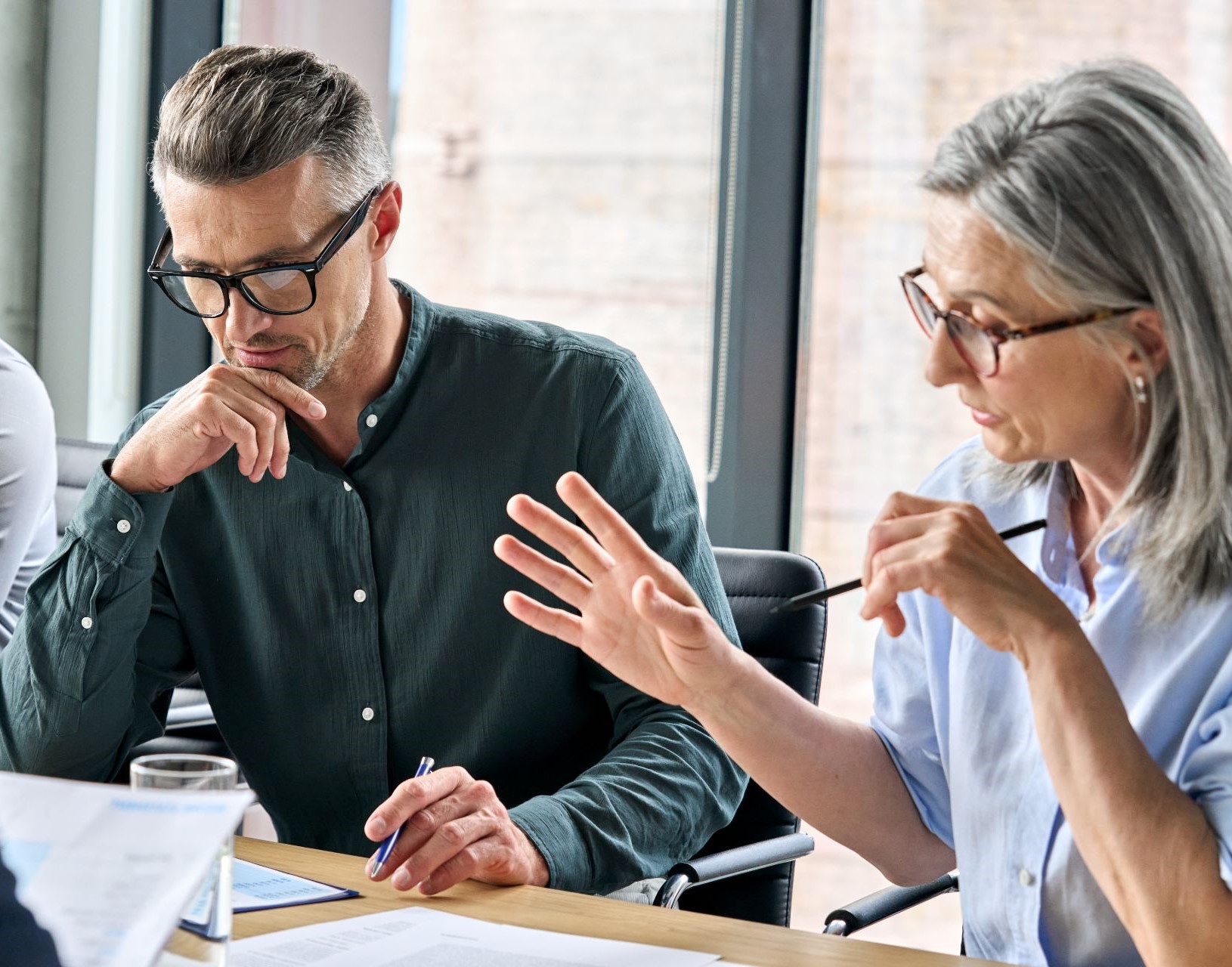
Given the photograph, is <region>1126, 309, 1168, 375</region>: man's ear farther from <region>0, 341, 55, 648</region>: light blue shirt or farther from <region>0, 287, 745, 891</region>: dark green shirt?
<region>0, 341, 55, 648</region>: light blue shirt

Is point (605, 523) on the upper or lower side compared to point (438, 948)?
upper

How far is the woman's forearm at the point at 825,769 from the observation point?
1250 millimetres

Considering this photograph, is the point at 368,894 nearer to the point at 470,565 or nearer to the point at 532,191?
the point at 470,565

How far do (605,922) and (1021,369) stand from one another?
0.56 m

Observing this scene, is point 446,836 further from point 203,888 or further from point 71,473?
point 71,473

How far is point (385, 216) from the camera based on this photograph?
1693 mm

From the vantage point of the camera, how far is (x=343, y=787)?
5.28ft

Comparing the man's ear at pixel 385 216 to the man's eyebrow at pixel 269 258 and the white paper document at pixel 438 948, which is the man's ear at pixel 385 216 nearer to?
the man's eyebrow at pixel 269 258

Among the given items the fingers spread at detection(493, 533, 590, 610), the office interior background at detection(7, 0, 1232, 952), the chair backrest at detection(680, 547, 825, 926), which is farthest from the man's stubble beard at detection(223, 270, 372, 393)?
the office interior background at detection(7, 0, 1232, 952)

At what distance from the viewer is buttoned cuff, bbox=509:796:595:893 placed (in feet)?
4.16

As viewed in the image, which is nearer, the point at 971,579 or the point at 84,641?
the point at 971,579

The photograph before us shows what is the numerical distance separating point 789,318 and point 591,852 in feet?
5.44

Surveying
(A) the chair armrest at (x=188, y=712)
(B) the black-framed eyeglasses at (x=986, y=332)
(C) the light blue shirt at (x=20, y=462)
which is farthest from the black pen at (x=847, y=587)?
(C) the light blue shirt at (x=20, y=462)

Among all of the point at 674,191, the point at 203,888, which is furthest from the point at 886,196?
the point at 203,888
